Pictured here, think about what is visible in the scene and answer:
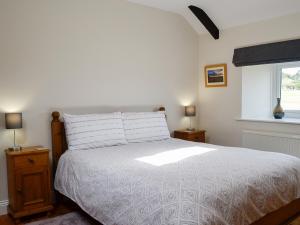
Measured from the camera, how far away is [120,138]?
3150 mm

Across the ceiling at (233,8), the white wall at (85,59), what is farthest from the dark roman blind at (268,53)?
the white wall at (85,59)

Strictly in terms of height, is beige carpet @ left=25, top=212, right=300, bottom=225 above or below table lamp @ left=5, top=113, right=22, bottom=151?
below

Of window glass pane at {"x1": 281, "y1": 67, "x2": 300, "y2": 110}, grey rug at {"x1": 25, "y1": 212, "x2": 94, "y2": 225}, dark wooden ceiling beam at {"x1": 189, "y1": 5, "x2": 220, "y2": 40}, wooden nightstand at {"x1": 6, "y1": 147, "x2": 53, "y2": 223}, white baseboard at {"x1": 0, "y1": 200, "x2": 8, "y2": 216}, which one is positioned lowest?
grey rug at {"x1": 25, "y1": 212, "x2": 94, "y2": 225}

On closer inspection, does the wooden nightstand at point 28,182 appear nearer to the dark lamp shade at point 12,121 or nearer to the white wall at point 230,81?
the dark lamp shade at point 12,121

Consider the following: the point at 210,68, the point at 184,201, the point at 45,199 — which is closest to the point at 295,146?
the point at 210,68

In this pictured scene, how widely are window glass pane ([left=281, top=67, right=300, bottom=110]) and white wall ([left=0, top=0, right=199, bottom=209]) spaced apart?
137cm

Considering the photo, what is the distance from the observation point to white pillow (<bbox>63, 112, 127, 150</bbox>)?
2908mm

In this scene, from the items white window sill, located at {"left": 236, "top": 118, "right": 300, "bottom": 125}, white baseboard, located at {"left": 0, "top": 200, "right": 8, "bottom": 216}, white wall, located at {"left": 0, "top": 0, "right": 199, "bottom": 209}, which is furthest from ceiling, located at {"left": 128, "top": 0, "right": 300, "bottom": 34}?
white baseboard, located at {"left": 0, "top": 200, "right": 8, "bottom": 216}

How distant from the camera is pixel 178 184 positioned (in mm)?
1791

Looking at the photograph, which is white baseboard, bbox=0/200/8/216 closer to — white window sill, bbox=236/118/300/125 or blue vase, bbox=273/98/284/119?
white window sill, bbox=236/118/300/125

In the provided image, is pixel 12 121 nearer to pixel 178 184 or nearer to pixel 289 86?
pixel 178 184

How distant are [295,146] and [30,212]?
9.88 feet

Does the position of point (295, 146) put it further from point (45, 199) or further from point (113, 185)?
point (45, 199)

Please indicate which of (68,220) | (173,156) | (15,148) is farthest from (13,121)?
(173,156)
